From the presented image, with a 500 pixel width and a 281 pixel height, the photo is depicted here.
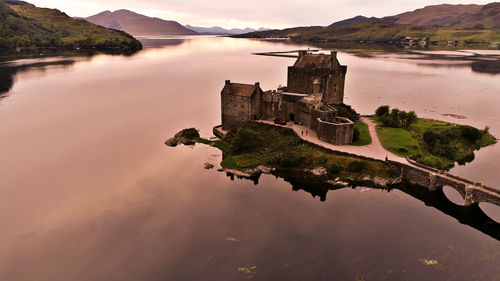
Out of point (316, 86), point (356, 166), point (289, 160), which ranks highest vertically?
point (316, 86)

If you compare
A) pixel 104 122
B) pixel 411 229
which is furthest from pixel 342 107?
pixel 104 122

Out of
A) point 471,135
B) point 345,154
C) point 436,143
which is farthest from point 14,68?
point 471,135

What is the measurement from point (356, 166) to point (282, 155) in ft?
38.4

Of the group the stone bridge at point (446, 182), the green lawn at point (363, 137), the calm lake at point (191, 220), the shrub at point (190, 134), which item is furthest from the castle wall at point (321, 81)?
the stone bridge at point (446, 182)

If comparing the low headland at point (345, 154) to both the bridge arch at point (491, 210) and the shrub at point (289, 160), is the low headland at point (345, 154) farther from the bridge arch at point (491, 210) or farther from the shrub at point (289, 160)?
the bridge arch at point (491, 210)

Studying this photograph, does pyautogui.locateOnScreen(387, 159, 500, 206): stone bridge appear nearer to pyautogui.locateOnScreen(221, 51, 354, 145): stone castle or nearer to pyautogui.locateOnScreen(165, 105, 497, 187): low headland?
pyautogui.locateOnScreen(165, 105, 497, 187): low headland

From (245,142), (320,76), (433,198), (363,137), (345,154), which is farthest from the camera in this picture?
(320,76)

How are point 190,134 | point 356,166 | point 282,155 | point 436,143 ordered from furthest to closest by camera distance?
point 190,134 < point 436,143 < point 282,155 < point 356,166

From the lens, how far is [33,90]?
109938 mm

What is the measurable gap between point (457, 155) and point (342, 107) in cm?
2330

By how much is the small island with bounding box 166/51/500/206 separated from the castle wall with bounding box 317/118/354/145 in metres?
0.16

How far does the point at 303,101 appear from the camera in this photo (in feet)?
194

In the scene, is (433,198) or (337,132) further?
(337,132)

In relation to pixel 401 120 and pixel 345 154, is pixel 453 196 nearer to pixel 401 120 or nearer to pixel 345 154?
pixel 345 154
